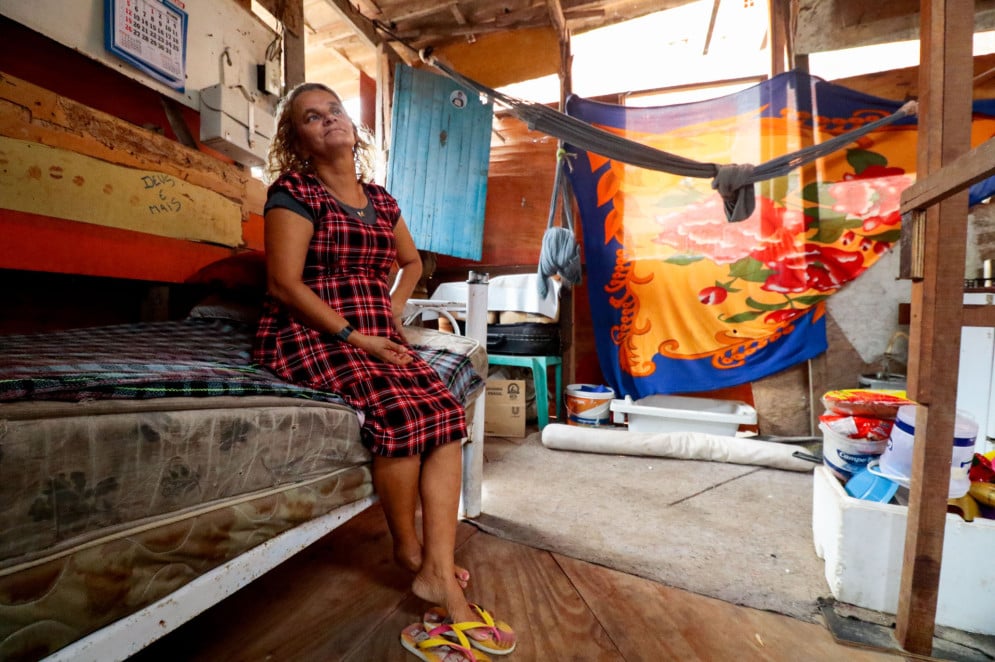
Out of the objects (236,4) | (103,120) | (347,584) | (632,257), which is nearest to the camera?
(347,584)

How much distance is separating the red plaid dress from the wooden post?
932mm

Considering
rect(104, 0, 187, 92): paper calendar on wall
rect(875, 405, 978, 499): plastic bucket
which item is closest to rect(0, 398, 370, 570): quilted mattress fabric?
rect(875, 405, 978, 499): plastic bucket

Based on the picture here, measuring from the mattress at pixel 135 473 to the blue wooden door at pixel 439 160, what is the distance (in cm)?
222

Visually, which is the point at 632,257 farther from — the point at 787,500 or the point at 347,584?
the point at 347,584

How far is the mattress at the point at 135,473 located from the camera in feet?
1.42

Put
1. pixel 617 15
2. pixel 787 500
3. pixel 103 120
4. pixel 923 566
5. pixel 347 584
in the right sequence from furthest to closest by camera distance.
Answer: pixel 617 15 < pixel 787 500 < pixel 103 120 < pixel 347 584 < pixel 923 566

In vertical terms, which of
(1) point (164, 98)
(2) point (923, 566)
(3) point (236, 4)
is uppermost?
(3) point (236, 4)

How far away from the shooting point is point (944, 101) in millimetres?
812

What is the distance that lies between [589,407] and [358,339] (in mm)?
1870

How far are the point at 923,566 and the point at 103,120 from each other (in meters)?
2.39

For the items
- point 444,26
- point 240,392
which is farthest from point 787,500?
point 444,26

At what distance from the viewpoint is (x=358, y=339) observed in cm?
101

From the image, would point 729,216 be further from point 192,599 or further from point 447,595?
point 192,599

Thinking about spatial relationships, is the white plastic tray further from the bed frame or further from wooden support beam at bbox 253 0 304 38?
wooden support beam at bbox 253 0 304 38
